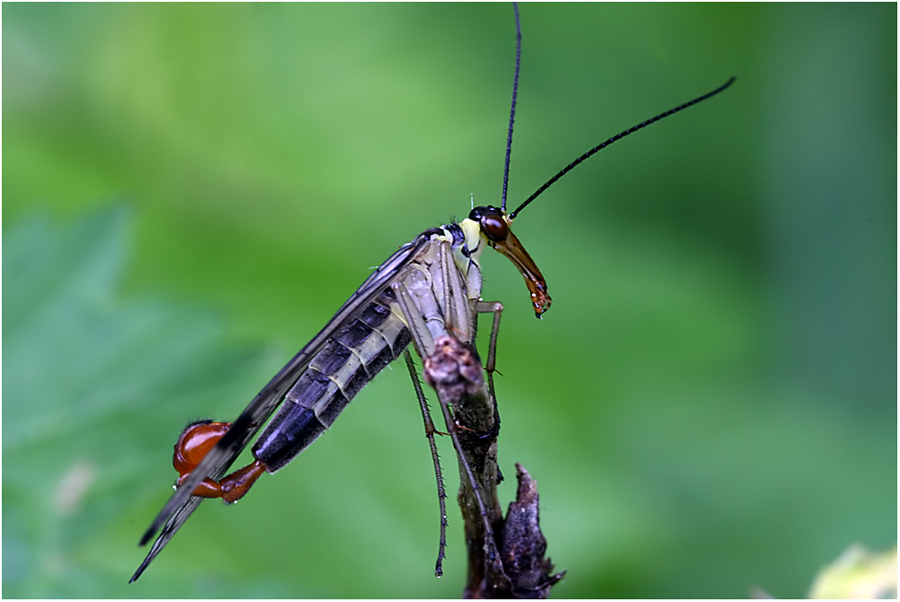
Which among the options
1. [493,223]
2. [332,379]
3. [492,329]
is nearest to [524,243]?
[493,223]

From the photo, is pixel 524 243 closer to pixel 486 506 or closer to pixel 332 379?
pixel 332 379

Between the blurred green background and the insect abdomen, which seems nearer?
the insect abdomen

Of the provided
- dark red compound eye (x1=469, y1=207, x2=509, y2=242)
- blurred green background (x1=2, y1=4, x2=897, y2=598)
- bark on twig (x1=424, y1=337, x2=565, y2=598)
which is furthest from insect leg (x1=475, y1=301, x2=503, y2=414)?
blurred green background (x1=2, y1=4, x2=897, y2=598)

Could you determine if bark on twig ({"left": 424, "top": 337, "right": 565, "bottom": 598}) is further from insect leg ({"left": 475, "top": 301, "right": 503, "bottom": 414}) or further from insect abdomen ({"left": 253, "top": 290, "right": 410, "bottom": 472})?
insect abdomen ({"left": 253, "top": 290, "right": 410, "bottom": 472})

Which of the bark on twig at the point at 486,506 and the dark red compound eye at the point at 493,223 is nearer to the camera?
the bark on twig at the point at 486,506

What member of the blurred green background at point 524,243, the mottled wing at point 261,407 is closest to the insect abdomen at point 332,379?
the mottled wing at point 261,407

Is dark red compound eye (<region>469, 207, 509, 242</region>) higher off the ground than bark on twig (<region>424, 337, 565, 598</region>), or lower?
higher

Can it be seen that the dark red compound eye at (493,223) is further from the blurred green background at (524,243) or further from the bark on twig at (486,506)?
the blurred green background at (524,243)
